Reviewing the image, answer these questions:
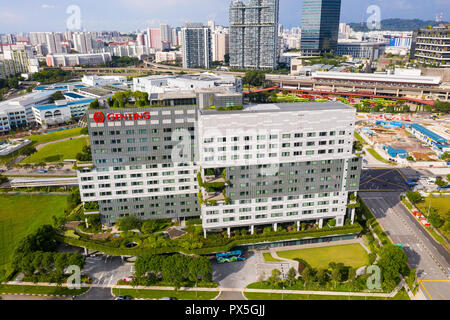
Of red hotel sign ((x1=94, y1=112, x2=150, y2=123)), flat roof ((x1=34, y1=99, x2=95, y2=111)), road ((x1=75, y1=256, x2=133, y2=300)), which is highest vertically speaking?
red hotel sign ((x1=94, y1=112, x2=150, y2=123))

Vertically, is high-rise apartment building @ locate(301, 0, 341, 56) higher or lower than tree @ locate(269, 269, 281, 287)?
higher

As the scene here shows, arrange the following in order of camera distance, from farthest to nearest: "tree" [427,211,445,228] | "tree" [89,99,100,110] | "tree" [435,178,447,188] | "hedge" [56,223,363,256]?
"tree" [435,178,447,188], "tree" [427,211,445,228], "tree" [89,99,100,110], "hedge" [56,223,363,256]

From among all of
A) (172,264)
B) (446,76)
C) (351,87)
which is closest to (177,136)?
(172,264)

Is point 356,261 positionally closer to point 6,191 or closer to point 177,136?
point 177,136

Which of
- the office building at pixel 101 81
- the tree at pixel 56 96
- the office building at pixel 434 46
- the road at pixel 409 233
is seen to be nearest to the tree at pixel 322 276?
the road at pixel 409 233

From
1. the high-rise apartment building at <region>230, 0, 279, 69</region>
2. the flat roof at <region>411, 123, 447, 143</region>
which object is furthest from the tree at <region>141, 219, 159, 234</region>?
the high-rise apartment building at <region>230, 0, 279, 69</region>

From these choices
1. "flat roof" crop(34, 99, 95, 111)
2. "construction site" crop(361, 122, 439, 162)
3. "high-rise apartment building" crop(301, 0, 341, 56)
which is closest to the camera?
"construction site" crop(361, 122, 439, 162)

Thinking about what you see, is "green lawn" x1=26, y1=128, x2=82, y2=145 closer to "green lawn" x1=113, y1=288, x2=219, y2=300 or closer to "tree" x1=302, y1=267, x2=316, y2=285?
"green lawn" x1=113, y1=288, x2=219, y2=300
